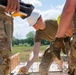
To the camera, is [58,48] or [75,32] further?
[58,48]

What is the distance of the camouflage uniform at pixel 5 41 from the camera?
3049mm

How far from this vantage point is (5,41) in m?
3.10

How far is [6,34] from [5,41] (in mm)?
113

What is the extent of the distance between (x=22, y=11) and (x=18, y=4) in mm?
135

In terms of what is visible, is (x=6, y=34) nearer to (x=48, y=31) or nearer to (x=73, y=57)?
(x=73, y=57)

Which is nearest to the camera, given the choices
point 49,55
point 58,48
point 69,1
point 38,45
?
point 69,1

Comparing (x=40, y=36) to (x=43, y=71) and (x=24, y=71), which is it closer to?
(x=43, y=71)

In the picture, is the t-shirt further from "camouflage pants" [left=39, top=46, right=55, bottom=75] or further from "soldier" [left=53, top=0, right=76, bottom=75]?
"soldier" [left=53, top=0, right=76, bottom=75]

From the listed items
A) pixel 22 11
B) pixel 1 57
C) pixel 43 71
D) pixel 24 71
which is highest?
pixel 22 11

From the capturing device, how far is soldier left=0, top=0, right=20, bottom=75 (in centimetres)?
301

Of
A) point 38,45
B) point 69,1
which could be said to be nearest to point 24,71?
point 38,45

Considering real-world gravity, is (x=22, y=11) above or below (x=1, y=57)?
above

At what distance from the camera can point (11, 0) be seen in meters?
2.99

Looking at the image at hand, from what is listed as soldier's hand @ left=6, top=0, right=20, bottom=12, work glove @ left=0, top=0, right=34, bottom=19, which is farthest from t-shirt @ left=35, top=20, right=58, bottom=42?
soldier's hand @ left=6, top=0, right=20, bottom=12
